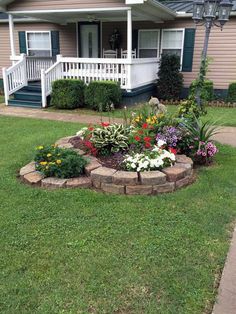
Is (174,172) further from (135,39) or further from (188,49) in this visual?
(135,39)

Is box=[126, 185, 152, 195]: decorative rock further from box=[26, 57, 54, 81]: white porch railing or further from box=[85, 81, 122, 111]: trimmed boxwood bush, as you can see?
box=[26, 57, 54, 81]: white porch railing

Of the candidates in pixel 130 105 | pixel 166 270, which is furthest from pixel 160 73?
pixel 166 270

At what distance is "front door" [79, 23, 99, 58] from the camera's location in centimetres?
1257

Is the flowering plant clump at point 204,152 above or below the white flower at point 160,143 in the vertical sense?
below

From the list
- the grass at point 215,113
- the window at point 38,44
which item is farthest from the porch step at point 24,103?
the window at point 38,44

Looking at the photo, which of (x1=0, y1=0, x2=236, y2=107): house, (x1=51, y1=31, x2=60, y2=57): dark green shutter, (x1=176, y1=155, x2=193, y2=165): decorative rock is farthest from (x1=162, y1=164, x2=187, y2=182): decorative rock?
(x1=51, y1=31, x2=60, y2=57): dark green shutter

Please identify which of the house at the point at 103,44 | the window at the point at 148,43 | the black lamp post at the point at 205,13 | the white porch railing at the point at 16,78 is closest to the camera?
the black lamp post at the point at 205,13

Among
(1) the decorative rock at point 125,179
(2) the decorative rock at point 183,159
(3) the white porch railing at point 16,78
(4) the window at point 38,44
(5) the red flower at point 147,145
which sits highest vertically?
(4) the window at point 38,44

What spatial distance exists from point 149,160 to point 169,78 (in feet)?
25.0

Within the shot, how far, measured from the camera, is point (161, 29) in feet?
37.7

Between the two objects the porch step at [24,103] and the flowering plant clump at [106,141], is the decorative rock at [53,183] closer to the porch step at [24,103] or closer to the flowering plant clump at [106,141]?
the flowering plant clump at [106,141]

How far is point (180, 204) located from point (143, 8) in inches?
288

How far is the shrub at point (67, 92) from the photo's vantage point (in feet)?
30.5

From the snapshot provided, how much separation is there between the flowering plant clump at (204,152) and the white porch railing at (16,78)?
7.53m
